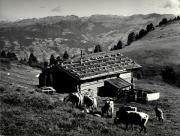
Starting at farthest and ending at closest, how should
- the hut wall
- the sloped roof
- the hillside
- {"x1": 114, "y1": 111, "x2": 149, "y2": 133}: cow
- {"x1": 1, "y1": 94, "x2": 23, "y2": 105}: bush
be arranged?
the hillside, the hut wall, the sloped roof, {"x1": 1, "y1": 94, "x2": 23, "y2": 105}: bush, {"x1": 114, "y1": 111, "x2": 149, "y2": 133}: cow

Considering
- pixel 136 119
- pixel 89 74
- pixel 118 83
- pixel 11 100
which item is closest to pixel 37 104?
pixel 11 100

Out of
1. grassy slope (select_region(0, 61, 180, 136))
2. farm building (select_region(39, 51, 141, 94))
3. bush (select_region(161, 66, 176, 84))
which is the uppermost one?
grassy slope (select_region(0, 61, 180, 136))

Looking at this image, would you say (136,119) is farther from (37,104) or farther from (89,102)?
(89,102)

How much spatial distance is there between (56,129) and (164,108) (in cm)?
2304

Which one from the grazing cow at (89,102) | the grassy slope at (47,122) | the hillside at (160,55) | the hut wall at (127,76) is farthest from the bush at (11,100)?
the hillside at (160,55)

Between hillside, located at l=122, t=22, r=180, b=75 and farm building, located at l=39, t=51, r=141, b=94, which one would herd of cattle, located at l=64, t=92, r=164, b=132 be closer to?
farm building, located at l=39, t=51, r=141, b=94

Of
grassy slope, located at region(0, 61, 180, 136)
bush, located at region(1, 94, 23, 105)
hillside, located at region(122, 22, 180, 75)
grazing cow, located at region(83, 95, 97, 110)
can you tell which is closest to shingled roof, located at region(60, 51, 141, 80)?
grazing cow, located at region(83, 95, 97, 110)

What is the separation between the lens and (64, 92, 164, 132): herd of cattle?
20.6 metres

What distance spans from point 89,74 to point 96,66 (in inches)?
134

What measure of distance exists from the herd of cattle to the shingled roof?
13.8m

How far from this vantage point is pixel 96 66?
47000mm

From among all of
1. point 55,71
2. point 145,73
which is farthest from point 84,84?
point 145,73

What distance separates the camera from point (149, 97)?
41281 millimetres

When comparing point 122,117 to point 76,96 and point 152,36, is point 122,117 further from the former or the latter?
point 152,36
